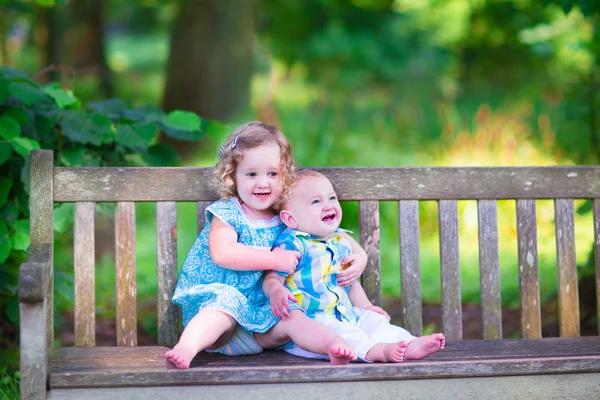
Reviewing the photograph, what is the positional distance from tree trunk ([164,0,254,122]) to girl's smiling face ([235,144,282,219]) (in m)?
6.46

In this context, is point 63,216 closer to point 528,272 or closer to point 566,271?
point 528,272

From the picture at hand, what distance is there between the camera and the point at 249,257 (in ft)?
9.79

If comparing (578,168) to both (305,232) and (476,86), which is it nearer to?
(305,232)

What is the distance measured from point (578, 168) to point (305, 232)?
132cm

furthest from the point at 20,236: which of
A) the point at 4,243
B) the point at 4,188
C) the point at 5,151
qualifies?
the point at 5,151

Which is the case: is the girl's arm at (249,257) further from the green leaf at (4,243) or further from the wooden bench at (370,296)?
the green leaf at (4,243)

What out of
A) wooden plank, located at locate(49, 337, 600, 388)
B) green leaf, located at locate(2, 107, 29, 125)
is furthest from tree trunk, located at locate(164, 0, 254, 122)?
wooden plank, located at locate(49, 337, 600, 388)

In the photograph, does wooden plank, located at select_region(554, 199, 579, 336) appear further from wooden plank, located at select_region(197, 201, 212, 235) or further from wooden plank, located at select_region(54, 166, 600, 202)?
wooden plank, located at select_region(197, 201, 212, 235)

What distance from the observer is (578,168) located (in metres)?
3.52

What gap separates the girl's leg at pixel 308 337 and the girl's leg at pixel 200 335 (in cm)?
16

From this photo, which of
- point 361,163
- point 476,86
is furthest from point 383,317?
point 476,86

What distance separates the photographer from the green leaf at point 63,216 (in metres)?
3.42

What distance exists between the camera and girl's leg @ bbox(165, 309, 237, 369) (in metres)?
2.67

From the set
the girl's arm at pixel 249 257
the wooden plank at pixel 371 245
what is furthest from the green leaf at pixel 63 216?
the wooden plank at pixel 371 245
